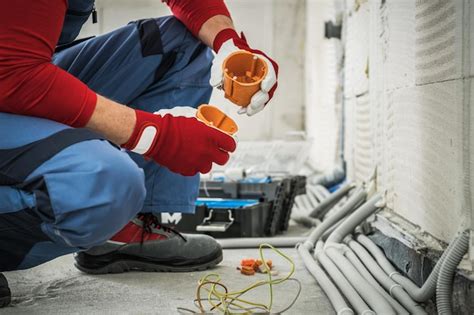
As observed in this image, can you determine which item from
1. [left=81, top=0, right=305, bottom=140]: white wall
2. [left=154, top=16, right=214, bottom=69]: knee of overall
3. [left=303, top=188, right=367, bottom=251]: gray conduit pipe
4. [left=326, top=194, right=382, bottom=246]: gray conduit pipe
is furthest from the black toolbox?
[left=81, top=0, right=305, bottom=140]: white wall

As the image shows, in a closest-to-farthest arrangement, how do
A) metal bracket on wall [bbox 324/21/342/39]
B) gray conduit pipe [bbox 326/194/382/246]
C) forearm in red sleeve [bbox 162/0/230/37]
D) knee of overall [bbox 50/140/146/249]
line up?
knee of overall [bbox 50/140/146/249], forearm in red sleeve [bbox 162/0/230/37], gray conduit pipe [bbox 326/194/382/246], metal bracket on wall [bbox 324/21/342/39]

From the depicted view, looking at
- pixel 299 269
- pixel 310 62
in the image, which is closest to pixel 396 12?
pixel 299 269

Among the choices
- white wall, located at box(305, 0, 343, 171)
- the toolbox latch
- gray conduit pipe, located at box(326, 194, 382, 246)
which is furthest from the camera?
white wall, located at box(305, 0, 343, 171)

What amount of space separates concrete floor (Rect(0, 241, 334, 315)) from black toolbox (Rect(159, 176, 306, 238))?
0.37 metres

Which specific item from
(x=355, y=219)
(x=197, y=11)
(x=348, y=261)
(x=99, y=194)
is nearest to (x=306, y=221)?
(x=355, y=219)

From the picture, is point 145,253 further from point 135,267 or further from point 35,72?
point 35,72

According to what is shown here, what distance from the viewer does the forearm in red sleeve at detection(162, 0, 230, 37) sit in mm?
1553

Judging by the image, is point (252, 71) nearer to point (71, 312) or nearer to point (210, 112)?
point (210, 112)

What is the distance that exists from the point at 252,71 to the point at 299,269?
557 mm

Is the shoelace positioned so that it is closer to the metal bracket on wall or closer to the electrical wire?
the electrical wire

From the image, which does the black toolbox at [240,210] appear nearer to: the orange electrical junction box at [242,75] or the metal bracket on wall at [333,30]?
the orange electrical junction box at [242,75]

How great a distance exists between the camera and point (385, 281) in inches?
56.4

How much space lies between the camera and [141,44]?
1602 mm

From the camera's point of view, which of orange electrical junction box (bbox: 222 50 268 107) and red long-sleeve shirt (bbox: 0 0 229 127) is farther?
orange electrical junction box (bbox: 222 50 268 107)
